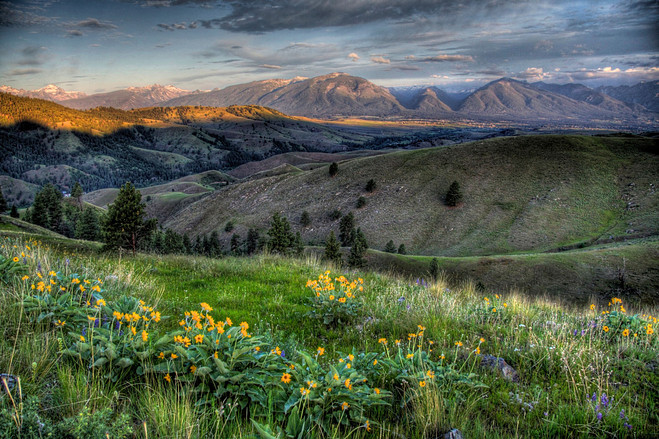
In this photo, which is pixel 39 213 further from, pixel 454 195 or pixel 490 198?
pixel 490 198

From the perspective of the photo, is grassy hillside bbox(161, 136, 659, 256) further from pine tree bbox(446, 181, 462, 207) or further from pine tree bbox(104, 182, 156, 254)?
pine tree bbox(104, 182, 156, 254)

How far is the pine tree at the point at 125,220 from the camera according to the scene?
28.4m

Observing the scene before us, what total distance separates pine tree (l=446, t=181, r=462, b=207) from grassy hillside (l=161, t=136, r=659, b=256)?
1738 mm

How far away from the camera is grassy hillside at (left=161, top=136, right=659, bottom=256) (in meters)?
64.5

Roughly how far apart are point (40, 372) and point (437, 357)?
16.1 ft

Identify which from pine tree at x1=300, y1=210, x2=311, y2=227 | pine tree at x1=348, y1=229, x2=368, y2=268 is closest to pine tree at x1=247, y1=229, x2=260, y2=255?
pine tree at x1=300, y1=210, x2=311, y2=227

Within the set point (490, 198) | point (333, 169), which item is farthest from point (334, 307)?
point (333, 169)

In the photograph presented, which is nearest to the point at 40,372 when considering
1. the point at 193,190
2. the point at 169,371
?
the point at 169,371

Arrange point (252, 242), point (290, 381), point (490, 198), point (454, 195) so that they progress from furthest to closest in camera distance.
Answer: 1. point (252, 242)
2. point (490, 198)
3. point (454, 195)
4. point (290, 381)

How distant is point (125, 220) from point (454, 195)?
65.6 metres

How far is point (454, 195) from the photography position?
7512cm

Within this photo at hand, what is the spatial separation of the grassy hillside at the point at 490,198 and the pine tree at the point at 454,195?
68.4 inches

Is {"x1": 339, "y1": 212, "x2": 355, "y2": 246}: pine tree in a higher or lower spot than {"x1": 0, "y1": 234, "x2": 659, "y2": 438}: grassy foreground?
lower

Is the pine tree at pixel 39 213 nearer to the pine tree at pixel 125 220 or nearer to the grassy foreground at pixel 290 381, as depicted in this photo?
the pine tree at pixel 125 220
